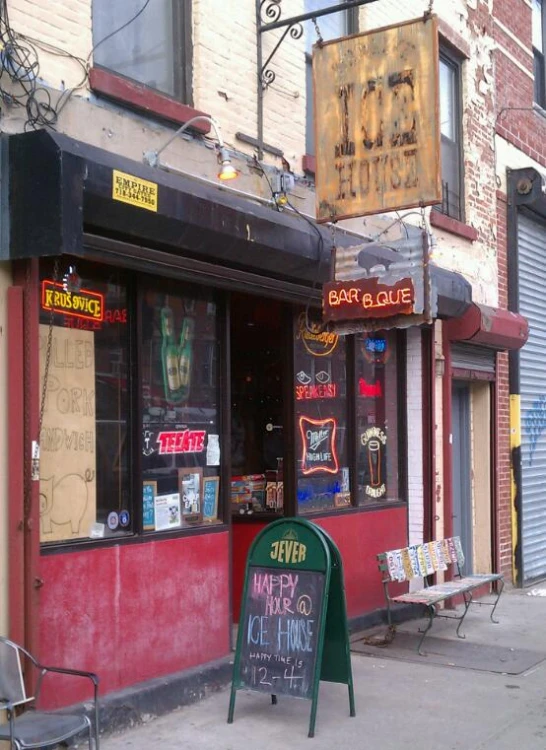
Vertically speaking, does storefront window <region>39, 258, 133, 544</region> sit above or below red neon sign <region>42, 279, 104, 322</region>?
below

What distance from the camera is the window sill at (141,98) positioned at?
247 inches

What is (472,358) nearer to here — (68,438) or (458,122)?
(458,122)

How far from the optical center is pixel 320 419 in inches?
355

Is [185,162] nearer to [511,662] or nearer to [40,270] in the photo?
[40,270]

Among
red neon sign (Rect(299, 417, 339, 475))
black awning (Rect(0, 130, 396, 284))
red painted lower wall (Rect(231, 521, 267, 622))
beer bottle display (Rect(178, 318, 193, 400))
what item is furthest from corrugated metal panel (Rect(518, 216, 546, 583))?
beer bottle display (Rect(178, 318, 193, 400))

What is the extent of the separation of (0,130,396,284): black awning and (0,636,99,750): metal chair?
88.4 inches

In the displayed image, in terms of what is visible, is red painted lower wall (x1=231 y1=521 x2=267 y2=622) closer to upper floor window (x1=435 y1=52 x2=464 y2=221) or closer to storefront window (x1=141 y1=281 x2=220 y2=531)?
storefront window (x1=141 y1=281 x2=220 y2=531)

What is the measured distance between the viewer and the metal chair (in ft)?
15.2

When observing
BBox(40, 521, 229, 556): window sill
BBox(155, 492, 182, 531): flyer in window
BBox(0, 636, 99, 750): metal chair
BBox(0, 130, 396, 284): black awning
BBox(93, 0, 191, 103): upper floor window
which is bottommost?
BBox(0, 636, 99, 750): metal chair

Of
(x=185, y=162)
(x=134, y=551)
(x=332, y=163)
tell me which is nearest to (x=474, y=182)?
(x=332, y=163)

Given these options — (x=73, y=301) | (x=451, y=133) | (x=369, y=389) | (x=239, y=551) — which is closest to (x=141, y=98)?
(x=73, y=301)

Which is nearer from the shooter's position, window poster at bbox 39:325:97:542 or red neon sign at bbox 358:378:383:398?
window poster at bbox 39:325:97:542

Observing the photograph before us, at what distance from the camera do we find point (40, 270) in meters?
5.98

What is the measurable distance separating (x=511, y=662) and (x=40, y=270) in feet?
16.9
